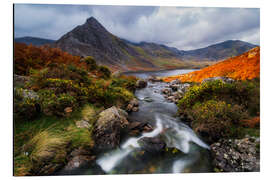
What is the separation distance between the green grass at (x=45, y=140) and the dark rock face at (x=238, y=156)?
2722 mm

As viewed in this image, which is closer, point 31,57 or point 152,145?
point 152,145

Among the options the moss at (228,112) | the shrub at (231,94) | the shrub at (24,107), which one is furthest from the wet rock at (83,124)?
the shrub at (231,94)

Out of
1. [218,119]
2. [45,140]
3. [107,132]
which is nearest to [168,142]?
[218,119]

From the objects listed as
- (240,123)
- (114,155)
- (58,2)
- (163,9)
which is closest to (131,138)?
(114,155)

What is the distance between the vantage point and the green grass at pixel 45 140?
1953 millimetres

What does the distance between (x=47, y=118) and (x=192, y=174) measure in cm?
351

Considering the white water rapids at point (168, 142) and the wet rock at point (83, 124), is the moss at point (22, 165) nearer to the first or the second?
the wet rock at point (83, 124)

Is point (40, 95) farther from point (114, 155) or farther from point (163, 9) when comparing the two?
point (163, 9)

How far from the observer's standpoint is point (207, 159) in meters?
2.40

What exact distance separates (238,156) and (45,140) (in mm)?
3791

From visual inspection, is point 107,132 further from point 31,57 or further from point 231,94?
point 31,57

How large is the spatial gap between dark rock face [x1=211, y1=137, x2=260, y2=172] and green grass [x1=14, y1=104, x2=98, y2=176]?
2722 millimetres

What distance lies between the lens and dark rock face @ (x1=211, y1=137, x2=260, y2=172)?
2086mm

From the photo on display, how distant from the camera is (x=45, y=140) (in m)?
2.19
